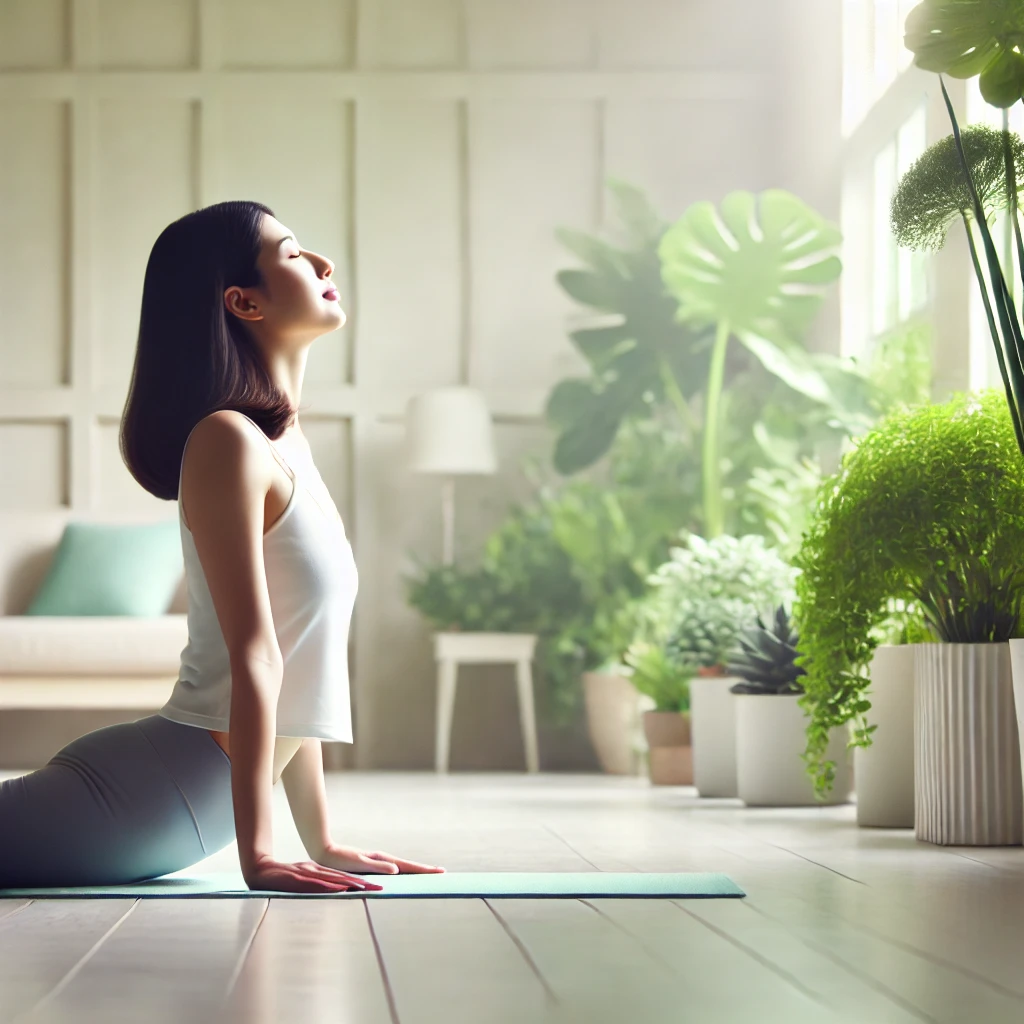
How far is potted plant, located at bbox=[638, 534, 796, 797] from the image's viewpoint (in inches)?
136

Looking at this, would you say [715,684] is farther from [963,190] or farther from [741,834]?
[963,190]

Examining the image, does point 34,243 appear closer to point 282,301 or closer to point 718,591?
point 718,591

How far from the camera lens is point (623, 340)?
4812mm

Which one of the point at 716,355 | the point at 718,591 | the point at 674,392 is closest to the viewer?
the point at 718,591

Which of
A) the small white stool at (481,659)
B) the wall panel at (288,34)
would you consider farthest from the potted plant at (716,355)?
the wall panel at (288,34)

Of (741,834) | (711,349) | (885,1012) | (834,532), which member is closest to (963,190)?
(834,532)

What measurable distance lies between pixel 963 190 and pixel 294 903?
1.38 meters

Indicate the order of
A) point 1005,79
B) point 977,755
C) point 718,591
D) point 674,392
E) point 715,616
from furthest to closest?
point 674,392, point 718,591, point 715,616, point 977,755, point 1005,79

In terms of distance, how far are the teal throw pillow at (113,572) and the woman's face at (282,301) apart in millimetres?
3078

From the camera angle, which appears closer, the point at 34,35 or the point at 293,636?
the point at 293,636

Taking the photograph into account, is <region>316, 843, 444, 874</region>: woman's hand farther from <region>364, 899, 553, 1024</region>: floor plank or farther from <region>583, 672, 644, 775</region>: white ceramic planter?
<region>583, 672, 644, 775</region>: white ceramic planter

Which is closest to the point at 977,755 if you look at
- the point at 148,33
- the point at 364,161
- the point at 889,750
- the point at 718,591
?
the point at 889,750

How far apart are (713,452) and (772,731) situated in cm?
136

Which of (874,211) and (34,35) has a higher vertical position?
(34,35)
